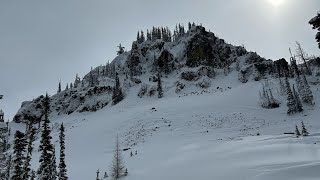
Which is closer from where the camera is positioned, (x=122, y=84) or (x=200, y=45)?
(x=122, y=84)

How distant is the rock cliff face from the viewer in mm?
103938

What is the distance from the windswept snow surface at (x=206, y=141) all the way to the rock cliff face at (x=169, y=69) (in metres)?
10.4

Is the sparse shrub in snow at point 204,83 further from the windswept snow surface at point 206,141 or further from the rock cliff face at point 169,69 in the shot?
the windswept snow surface at point 206,141

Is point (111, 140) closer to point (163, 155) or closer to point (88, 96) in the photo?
point (163, 155)

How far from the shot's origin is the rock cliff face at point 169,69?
104 meters

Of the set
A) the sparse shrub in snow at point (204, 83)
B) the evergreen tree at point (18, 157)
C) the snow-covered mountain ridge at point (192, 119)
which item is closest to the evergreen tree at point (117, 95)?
the snow-covered mountain ridge at point (192, 119)

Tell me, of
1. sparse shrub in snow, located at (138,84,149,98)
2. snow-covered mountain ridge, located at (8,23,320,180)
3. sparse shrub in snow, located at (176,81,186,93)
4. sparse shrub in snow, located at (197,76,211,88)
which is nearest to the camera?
snow-covered mountain ridge, located at (8,23,320,180)

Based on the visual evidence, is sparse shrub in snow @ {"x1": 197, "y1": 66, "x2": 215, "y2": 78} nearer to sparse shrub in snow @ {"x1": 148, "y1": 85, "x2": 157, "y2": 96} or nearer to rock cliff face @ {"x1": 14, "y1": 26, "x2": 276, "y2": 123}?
rock cliff face @ {"x1": 14, "y1": 26, "x2": 276, "y2": 123}

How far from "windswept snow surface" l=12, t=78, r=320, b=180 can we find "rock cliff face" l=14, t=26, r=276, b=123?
34.3ft

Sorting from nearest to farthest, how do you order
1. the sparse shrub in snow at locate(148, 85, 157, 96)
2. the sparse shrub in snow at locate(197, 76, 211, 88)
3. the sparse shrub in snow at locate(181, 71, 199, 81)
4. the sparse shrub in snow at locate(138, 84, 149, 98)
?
the sparse shrub in snow at locate(148, 85, 157, 96)
the sparse shrub in snow at locate(197, 76, 211, 88)
the sparse shrub in snow at locate(138, 84, 149, 98)
the sparse shrub in snow at locate(181, 71, 199, 81)

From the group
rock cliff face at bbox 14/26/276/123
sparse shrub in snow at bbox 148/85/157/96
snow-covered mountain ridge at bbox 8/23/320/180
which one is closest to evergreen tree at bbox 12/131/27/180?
snow-covered mountain ridge at bbox 8/23/320/180

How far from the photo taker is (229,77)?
10644cm

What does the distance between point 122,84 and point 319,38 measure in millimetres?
101885

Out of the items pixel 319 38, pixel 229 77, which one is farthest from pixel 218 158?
pixel 229 77
